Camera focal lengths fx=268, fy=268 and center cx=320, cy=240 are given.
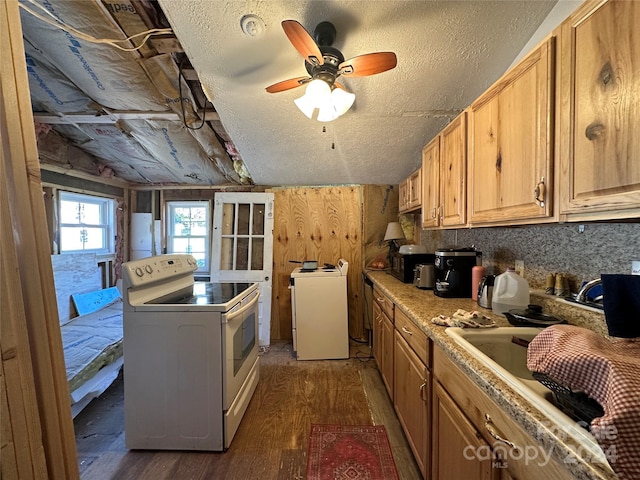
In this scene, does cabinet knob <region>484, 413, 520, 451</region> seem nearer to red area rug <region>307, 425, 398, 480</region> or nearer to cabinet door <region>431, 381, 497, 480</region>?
cabinet door <region>431, 381, 497, 480</region>

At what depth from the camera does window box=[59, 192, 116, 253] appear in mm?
3094

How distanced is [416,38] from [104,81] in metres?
2.14

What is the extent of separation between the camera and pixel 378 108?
201cm

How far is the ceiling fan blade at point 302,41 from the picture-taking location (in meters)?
1.06

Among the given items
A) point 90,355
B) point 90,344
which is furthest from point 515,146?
point 90,344

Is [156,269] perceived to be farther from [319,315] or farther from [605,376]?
[605,376]

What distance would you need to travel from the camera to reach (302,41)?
1.16m

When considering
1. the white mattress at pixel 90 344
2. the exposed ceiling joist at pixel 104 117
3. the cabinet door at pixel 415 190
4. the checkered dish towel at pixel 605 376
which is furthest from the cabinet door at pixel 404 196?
the white mattress at pixel 90 344

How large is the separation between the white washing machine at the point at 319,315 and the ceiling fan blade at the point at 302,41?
1994 millimetres

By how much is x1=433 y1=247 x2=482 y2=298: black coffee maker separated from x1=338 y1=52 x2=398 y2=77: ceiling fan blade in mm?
1217

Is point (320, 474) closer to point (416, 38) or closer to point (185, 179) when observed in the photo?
point (416, 38)

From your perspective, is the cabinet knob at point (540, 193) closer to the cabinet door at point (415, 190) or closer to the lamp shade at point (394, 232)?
the cabinet door at point (415, 190)

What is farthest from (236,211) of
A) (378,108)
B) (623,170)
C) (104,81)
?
(623,170)

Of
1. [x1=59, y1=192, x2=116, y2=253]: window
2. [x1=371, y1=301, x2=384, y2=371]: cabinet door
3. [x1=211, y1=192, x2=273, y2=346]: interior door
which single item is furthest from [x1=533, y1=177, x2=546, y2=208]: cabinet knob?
[x1=59, y1=192, x2=116, y2=253]: window
